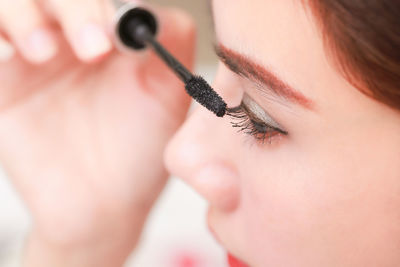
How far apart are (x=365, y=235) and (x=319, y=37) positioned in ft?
0.58

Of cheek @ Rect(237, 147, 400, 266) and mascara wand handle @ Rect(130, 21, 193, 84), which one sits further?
mascara wand handle @ Rect(130, 21, 193, 84)

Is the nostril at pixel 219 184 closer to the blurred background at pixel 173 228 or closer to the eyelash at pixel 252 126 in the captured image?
the eyelash at pixel 252 126

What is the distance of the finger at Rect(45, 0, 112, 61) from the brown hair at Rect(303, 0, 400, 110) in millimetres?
314

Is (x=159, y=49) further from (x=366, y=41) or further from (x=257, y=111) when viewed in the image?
(x=366, y=41)

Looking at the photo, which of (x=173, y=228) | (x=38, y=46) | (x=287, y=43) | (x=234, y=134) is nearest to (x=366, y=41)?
(x=287, y=43)

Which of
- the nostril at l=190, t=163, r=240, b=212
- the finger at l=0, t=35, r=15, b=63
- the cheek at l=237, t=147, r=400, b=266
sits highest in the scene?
the finger at l=0, t=35, r=15, b=63

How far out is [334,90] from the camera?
0.37 m

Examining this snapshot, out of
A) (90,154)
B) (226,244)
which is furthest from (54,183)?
(226,244)

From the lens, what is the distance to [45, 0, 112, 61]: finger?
23.3 inches

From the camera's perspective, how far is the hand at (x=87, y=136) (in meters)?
0.73

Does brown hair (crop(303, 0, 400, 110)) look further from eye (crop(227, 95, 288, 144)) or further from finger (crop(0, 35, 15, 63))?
finger (crop(0, 35, 15, 63))

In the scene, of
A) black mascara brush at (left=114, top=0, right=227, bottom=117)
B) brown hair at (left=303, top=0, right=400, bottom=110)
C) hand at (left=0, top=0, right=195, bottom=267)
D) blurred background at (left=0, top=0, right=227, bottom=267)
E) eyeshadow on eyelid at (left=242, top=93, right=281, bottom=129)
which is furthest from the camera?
blurred background at (left=0, top=0, right=227, bottom=267)

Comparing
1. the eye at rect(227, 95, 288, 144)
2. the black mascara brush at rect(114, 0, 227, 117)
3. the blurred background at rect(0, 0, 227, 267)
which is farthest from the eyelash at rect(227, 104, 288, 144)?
the blurred background at rect(0, 0, 227, 267)

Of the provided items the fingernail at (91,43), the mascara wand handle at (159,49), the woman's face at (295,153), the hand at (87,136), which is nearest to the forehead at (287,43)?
the woman's face at (295,153)
